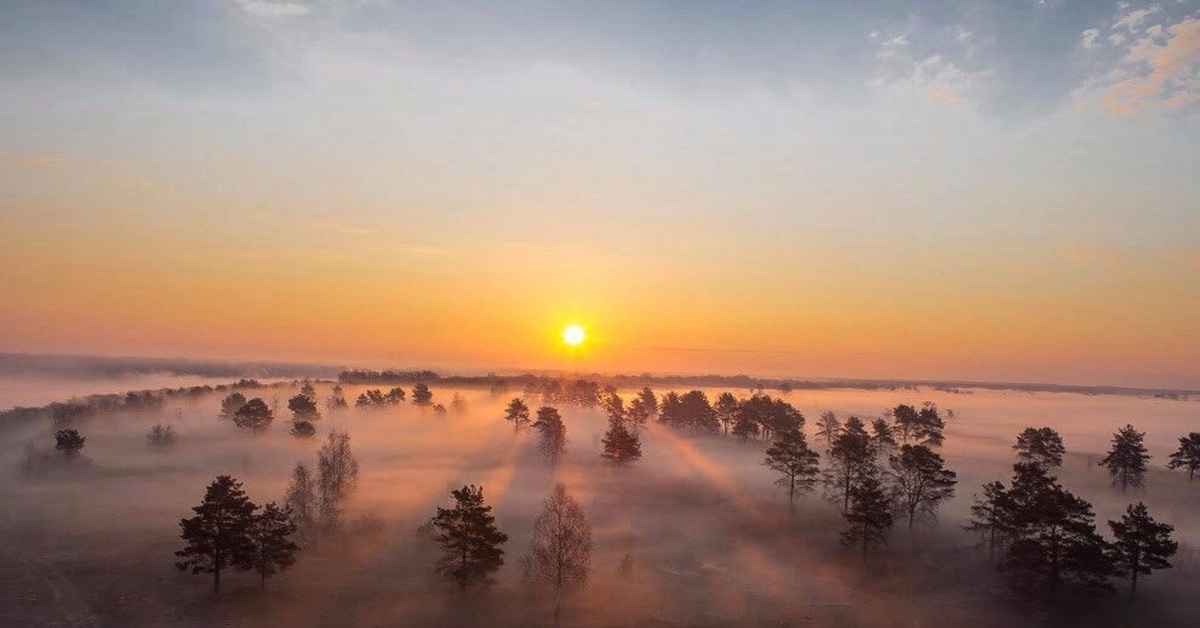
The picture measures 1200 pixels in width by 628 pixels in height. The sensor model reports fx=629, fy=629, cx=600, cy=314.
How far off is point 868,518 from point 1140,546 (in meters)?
22.9

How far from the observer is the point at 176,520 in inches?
3004

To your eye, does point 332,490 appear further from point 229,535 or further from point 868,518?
point 868,518

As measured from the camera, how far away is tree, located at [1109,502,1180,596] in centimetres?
5569

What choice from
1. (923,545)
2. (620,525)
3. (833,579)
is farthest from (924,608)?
(620,525)

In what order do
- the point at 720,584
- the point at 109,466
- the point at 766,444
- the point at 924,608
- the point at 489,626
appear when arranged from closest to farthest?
the point at 489,626, the point at 924,608, the point at 720,584, the point at 109,466, the point at 766,444

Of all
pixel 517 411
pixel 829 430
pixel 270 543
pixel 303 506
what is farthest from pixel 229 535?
pixel 829 430

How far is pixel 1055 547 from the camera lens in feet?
190

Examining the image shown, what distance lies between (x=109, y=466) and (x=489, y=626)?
302 feet

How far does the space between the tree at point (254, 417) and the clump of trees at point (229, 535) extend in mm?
89724

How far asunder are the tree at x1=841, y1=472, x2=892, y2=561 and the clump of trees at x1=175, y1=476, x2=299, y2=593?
57.1 m

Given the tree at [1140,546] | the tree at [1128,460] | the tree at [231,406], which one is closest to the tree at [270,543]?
the tree at [1140,546]

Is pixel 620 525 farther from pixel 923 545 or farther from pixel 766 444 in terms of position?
pixel 766 444

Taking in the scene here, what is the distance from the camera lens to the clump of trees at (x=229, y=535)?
2243 inches

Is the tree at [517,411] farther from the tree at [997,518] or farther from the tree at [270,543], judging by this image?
the tree at [997,518]
